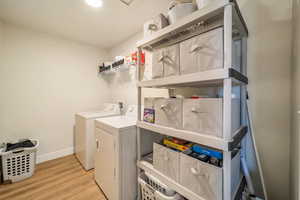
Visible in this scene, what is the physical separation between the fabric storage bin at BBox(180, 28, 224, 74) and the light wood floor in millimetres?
1736

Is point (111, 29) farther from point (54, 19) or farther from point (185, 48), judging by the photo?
point (185, 48)

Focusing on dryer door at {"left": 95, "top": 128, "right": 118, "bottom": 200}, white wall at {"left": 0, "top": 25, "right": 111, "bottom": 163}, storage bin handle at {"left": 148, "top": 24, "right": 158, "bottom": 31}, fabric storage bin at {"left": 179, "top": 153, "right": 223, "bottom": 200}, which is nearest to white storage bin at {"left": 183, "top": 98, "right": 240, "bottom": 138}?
fabric storage bin at {"left": 179, "top": 153, "right": 223, "bottom": 200}

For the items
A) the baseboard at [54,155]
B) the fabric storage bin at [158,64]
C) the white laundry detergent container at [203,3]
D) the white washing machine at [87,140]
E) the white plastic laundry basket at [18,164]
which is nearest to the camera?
the white laundry detergent container at [203,3]

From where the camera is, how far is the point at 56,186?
5.31 ft

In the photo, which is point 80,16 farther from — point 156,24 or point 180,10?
point 180,10

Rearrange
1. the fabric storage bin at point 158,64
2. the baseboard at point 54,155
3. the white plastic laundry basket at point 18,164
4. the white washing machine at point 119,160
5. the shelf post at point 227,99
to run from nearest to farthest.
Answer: the shelf post at point 227,99 → the fabric storage bin at point 158,64 → the white washing machine at point 119,160 → the white plastic laundry basket at point 18,164 → the baseboard at point 54,155

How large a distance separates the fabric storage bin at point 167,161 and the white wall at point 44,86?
87.5 inches

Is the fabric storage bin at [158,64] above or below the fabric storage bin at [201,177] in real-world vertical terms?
above

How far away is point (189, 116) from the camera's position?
843mm

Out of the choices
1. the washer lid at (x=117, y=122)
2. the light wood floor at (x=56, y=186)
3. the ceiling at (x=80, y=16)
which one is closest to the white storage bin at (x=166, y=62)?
the washer lid at (x=117, y=122)

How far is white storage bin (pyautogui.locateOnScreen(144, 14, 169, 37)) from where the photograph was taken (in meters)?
1.02

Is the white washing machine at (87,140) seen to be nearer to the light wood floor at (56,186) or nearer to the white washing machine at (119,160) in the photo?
the light wood floor at (56,186)

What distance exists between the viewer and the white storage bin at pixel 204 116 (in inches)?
28.0

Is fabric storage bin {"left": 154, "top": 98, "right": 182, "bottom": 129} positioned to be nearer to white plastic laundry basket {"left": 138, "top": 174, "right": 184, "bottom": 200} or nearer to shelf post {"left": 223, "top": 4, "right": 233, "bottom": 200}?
shelf post {"left": 223, "top": 4, "right": 233, "bottom": 200}
